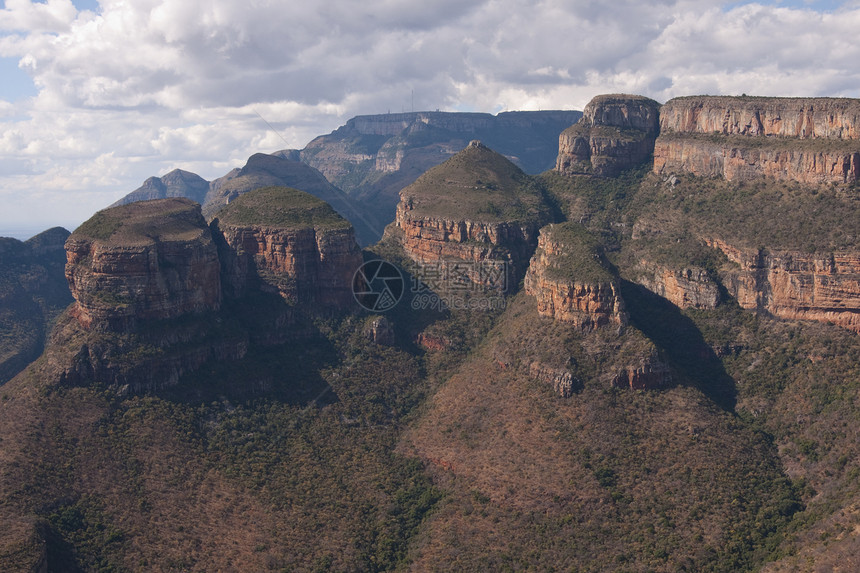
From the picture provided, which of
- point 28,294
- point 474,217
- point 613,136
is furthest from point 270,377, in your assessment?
point 613,136

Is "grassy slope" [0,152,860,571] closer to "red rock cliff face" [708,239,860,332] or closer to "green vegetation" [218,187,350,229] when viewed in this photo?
"red rock cliff face" [708,239,860,332]

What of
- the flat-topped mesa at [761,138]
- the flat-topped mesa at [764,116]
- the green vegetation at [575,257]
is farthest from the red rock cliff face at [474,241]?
the flat-topped mesa at [764,116]

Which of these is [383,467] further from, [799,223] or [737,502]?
[799,223]

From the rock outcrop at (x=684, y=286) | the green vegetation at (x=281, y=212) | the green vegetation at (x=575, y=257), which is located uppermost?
the green vegetation at (x=281, y=212)

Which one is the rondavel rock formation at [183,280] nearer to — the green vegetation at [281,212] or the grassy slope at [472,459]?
the green vegetation at [281,212]

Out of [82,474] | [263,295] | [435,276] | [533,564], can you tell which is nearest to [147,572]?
[82,474]

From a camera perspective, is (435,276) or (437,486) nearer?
(437,486)

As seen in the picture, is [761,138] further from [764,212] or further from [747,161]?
[764,212]
